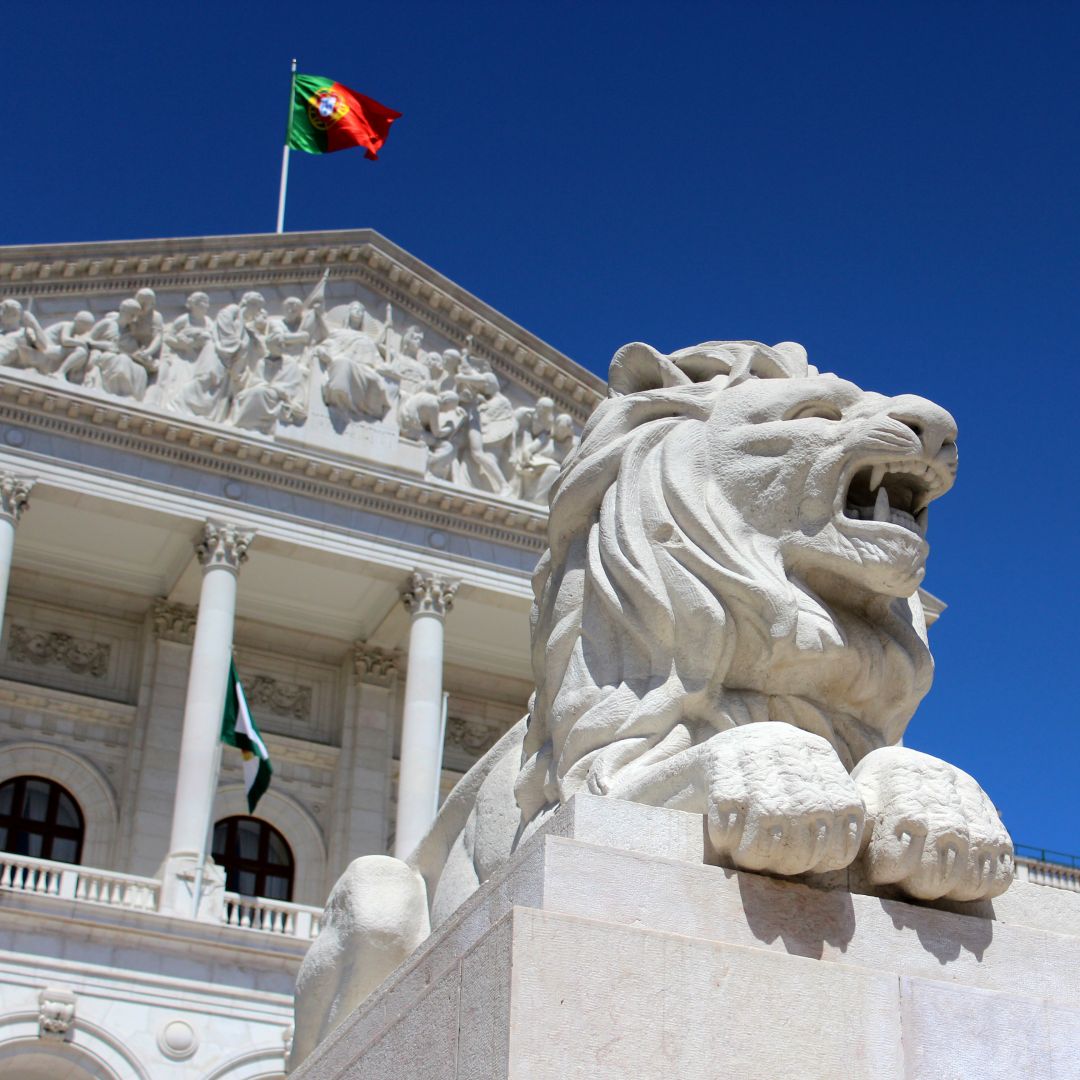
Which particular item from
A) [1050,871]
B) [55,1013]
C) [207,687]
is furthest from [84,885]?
[1050,871]

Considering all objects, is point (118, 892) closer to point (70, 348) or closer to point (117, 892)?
point (117, 892)

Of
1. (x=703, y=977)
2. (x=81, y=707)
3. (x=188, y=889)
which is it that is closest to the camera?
(x=703, y=977)

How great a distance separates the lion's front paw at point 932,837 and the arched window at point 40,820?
24.2 meters

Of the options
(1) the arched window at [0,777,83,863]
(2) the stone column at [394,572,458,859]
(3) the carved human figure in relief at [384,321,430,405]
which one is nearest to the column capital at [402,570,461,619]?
(2) the stone column at [394,572,458,859]

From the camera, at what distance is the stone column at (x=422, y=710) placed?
966 inches

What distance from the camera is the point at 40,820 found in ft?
87.5

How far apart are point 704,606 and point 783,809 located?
0.73 metres

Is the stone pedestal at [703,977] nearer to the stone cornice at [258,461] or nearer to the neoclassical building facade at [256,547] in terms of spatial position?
the neoclassical building facade at [256,547]

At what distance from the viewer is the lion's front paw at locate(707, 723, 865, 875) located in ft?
11.6

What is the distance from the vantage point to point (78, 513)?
25.9 m

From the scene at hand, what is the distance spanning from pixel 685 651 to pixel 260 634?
84.2 feet

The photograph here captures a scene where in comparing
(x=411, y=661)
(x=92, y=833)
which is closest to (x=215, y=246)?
(x=411, y=661)

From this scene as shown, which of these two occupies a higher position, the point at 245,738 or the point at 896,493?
the point at 245,738

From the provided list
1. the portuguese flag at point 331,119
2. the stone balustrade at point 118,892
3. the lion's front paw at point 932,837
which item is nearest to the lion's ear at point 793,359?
the lion's front paw at point 932,837
